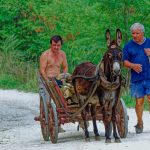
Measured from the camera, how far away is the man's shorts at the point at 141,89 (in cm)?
1262

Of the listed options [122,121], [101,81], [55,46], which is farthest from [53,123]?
[55,46]

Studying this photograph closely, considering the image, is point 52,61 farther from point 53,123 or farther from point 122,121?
point 122,121

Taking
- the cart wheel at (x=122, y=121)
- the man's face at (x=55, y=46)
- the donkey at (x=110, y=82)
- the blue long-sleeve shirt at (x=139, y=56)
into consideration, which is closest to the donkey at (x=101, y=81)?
the donkey at (x=110, y=82)

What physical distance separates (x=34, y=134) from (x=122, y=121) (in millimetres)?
2645

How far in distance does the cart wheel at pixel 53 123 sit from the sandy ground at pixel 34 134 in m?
0.13

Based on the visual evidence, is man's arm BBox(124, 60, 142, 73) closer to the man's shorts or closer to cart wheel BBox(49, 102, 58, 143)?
the man's shorts

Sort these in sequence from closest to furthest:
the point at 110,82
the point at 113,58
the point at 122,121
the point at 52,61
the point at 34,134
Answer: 1. the point at 113,58
2. the point at 110,82
3. the point at 122,121
4. the point at 52,61
5. the point at 34,134

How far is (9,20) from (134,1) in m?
16.1

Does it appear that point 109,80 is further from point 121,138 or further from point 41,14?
point 41,14

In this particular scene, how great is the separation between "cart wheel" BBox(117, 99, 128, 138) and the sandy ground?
5.9 inches

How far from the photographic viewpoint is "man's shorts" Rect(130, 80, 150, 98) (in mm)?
12625

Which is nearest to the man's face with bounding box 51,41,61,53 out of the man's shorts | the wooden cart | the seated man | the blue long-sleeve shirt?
the seated man

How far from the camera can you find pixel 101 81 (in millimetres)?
10828

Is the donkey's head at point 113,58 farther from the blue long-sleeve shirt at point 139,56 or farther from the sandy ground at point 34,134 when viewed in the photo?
the blue long-sleeve shirt at point 139,56
